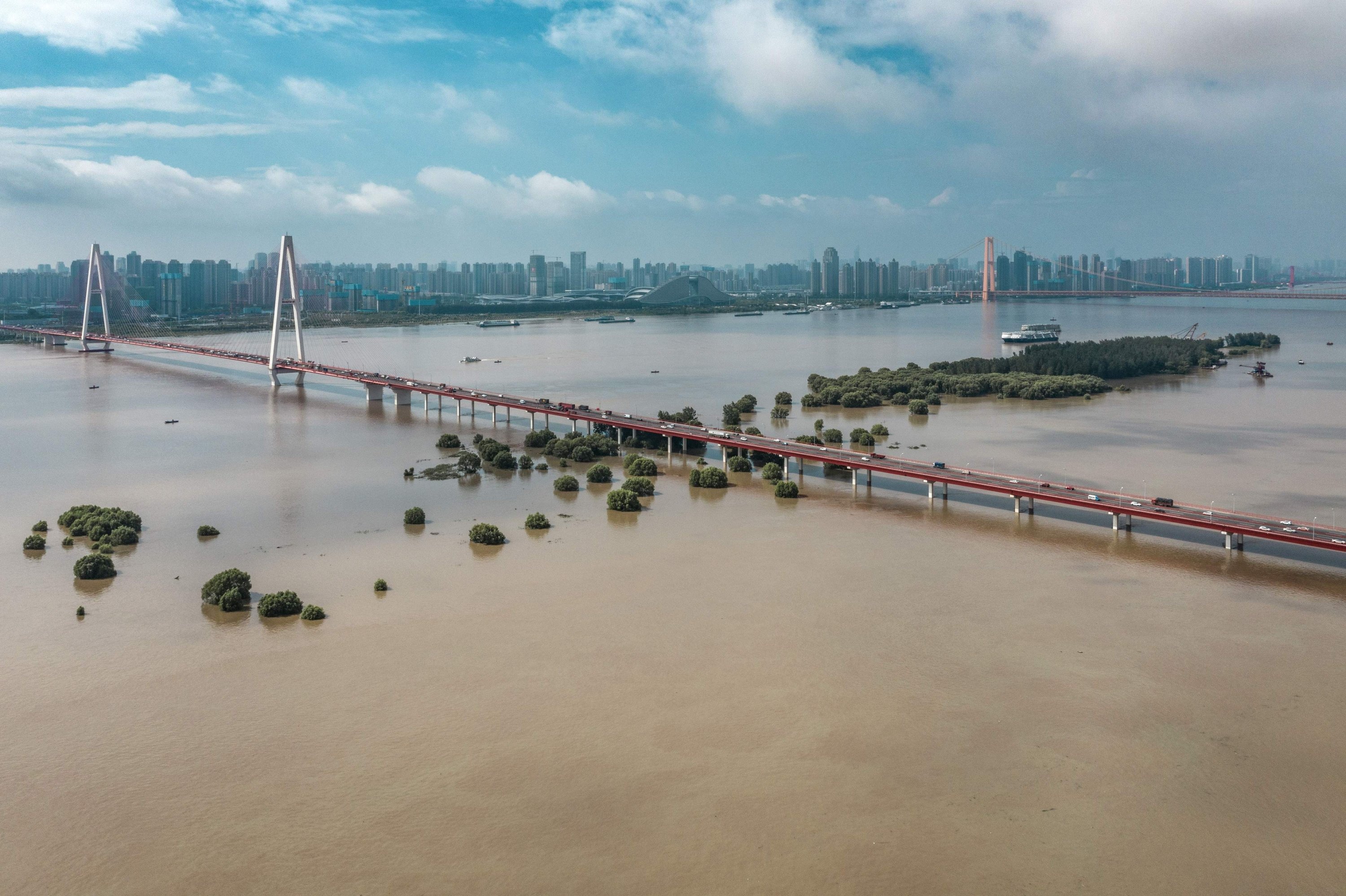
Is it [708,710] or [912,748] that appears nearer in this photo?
[912,748]

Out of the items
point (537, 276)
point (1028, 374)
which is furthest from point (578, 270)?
point (1028, 374)

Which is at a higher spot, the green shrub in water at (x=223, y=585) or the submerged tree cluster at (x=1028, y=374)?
the submerged tree cluster at (x=1028, y=374)

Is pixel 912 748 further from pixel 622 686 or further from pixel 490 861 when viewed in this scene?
pixel 490 861

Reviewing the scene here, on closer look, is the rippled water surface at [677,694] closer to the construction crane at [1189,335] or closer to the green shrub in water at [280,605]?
the green shrub in water at [280,605]

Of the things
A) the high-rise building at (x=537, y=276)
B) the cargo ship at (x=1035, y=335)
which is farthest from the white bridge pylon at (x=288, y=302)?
the high-rise building at (x=537, y=276)

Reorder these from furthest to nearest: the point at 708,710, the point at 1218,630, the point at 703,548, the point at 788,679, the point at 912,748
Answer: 1. the point at 703,548
2. the point at 1218,630
3. the point at 788,679
4. the point at 708,710
5. the point at 912,748

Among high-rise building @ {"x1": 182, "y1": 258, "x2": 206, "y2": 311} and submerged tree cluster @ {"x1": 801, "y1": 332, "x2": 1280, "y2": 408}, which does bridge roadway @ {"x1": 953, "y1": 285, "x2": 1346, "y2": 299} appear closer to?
submerged tree cluster @ {"x1": 801, "y1": 332, "x2": 1280, "y2": 408}

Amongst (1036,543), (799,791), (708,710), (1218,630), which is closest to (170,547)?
(708,710)
